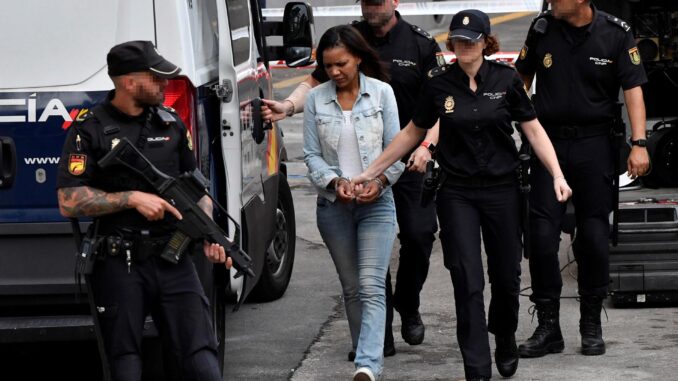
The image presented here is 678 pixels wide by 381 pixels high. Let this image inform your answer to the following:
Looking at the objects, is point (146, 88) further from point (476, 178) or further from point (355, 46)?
point (476, 178)

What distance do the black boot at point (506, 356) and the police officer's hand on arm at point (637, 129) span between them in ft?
3.65

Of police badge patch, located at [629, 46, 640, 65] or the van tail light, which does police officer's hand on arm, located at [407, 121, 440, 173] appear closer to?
police badge patch, located at [629, 46, 640, 65]

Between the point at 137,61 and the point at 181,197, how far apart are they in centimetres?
53

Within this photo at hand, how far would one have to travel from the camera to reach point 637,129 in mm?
7098

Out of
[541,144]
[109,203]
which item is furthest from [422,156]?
[109,203]

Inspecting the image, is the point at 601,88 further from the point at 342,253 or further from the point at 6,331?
the point at 6,331

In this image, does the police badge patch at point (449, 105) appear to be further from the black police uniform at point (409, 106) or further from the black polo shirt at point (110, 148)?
the black polo shirt at point (110, 148)

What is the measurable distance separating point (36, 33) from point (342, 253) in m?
1.79

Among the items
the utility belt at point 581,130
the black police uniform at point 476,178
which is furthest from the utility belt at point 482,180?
the utility belt at point 581,130

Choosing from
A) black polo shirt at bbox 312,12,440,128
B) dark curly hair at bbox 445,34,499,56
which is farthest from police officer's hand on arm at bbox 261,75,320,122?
dark curly hair at bbox 445,34,499,56

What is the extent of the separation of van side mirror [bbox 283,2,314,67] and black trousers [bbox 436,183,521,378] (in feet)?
6.05

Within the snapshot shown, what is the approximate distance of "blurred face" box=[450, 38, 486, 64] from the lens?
6281 millimetres

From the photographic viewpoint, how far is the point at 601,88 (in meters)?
7.11

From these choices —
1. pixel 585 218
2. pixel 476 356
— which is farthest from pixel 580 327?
pixel 476 356
